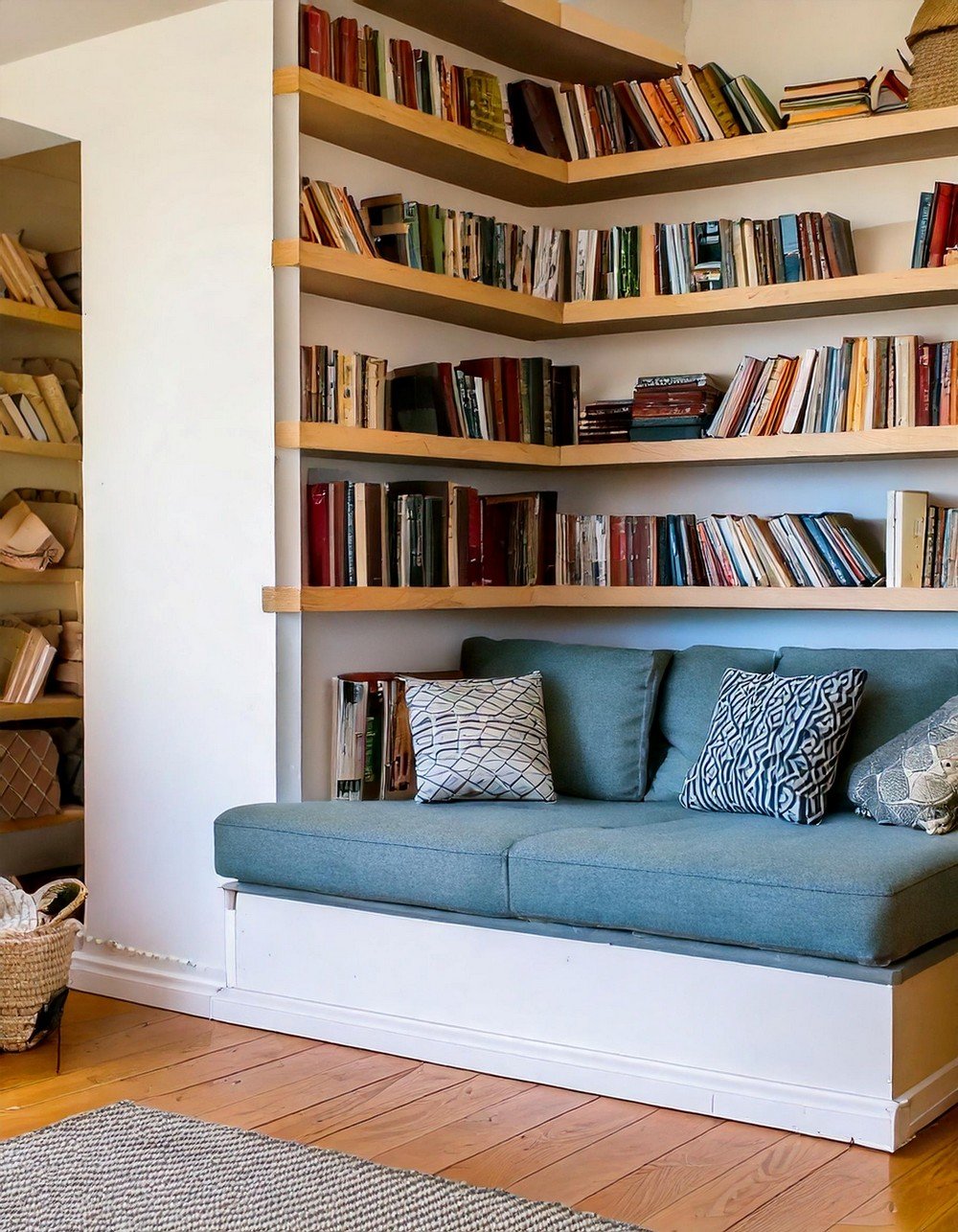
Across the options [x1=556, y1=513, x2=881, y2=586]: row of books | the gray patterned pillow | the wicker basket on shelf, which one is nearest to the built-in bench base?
the gray patterned pillow

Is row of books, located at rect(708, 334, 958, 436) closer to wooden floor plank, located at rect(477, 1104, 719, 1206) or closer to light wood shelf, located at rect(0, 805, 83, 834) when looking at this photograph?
wooden floor plank, located at rect(477, 1104, 719, 1206)

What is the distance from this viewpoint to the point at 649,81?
14.2 ft

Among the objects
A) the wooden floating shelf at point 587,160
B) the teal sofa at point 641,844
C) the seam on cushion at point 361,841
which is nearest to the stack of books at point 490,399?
the wooden floating shelf at point 587,160

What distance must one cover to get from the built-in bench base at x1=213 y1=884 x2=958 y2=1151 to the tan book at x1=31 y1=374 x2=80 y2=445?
1.80 m

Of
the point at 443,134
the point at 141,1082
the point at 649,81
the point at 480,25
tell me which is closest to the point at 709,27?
the point at 649,81

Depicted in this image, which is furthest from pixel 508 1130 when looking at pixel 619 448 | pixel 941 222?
pixel 941 222

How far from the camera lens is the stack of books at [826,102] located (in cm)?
394

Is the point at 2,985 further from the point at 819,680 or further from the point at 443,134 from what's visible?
the point at 443,134

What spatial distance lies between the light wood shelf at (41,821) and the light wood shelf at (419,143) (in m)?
2.16

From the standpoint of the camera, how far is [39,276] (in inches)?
179

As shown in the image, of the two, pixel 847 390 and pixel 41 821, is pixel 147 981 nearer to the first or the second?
pixel 41 821

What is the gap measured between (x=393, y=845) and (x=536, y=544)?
1370mm

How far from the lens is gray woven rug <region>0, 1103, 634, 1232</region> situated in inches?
92.2

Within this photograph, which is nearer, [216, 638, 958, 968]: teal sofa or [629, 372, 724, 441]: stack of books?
[216, 638, 958, 968]: teal sofa
